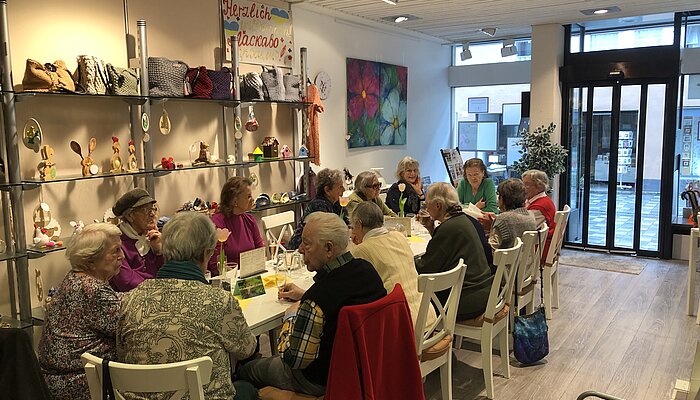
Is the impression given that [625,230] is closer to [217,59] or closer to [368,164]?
[368,164]

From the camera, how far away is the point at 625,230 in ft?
24.1

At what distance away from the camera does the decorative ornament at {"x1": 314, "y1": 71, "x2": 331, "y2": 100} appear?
6176 mm

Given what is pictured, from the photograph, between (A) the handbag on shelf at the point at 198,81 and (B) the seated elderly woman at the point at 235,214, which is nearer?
(B) the seated elderly woman at the point at 235,214

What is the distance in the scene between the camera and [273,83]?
5316 mm

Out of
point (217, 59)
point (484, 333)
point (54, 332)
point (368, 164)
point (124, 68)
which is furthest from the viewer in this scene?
point (368, 164)

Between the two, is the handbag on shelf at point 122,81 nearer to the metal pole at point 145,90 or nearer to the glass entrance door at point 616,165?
the metal pole at point 145,90

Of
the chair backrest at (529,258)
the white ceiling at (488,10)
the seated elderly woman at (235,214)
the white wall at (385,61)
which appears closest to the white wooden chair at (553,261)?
the chair backrest at (529,258)

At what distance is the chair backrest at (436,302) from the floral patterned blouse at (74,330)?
1.33m

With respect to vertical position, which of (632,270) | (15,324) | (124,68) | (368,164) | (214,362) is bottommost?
(632,270)

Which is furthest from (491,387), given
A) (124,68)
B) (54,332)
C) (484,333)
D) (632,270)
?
(632,270)

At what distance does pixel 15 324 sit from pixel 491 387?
2901 millimetres

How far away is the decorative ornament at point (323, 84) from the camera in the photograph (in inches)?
243

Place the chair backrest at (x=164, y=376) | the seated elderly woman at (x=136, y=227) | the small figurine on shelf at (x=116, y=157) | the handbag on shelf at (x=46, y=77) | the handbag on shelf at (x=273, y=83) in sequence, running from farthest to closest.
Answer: the handbag on shelf at (x=273, y=83), the small figurine on shelf at (x=116, y=157), the handbag on shelf at (x=46, y=77), the seated elderly woman at (x=136, y=227), the chair backrest at (x=164, y=376)

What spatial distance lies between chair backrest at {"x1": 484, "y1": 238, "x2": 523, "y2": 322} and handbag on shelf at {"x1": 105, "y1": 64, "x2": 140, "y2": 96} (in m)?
2.71
